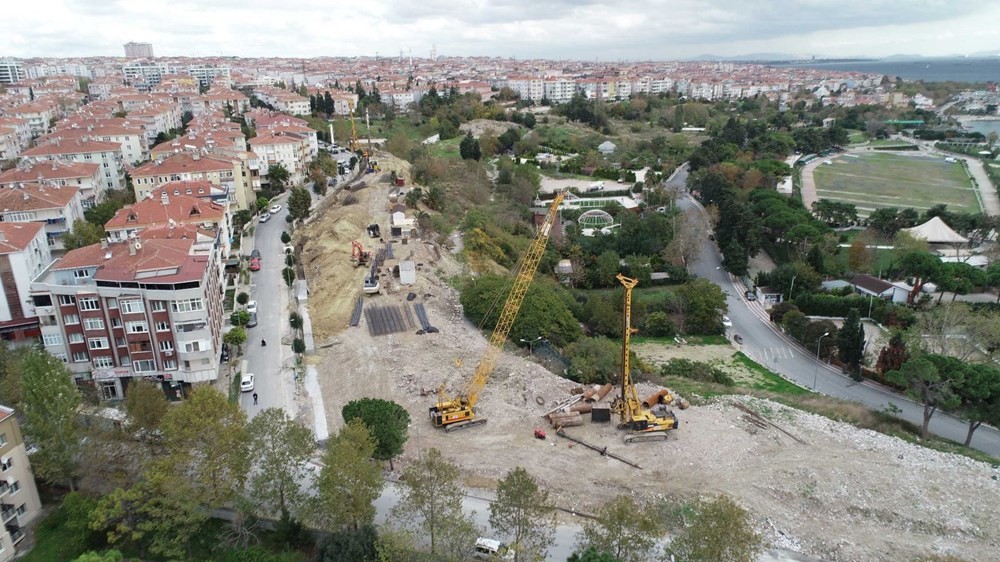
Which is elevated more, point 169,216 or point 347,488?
point 169,216

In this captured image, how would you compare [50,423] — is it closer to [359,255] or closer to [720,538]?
[720,538]

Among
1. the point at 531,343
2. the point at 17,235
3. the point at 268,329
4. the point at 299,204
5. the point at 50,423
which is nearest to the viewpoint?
the point at 50,423

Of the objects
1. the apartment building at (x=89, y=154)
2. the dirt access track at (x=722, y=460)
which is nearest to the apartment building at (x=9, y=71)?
the apartment building at (x=89, y=154)

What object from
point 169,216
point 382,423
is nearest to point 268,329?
point 169,216

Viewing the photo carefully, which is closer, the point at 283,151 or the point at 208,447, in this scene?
the point at 208,447

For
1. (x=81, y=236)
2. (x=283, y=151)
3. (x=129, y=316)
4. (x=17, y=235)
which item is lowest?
(x=129, y=316)

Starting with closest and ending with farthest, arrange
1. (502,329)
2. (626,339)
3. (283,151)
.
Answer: (626,339) → (502,329) → (283,151)
